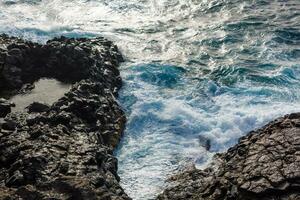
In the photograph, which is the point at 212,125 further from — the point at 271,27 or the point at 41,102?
the point at 271,27

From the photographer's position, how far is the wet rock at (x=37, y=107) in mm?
18094

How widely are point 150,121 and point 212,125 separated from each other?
2780 mm

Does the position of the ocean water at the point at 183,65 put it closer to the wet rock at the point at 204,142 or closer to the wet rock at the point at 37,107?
the wet rock at the point at 204,142

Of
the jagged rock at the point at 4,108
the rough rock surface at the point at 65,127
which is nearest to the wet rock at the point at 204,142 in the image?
the rough rock surface at the point at 65,127

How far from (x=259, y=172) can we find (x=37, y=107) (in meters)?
9.31

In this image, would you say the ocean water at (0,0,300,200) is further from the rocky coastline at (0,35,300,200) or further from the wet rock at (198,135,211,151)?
the rocky coastline at (0,35,300,200)

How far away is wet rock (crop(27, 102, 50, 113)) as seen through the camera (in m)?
18.1

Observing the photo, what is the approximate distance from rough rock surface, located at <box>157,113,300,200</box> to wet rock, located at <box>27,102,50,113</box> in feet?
19.4

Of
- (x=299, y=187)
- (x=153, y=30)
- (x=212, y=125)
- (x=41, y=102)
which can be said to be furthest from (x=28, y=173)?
(x=153, y=30)

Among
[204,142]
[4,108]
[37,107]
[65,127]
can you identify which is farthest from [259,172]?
[4,108]

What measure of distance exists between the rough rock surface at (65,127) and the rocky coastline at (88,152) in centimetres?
3

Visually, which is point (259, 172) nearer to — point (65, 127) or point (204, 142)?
point (204, 142)

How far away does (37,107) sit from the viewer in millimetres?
18156

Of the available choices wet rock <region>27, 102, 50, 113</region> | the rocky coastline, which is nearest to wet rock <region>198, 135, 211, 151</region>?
the rocky coastline
